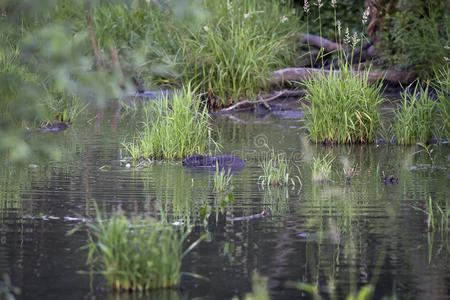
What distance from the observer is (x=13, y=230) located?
6.38 metres

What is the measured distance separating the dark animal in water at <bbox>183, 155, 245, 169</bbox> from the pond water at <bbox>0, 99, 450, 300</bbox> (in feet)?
0.71

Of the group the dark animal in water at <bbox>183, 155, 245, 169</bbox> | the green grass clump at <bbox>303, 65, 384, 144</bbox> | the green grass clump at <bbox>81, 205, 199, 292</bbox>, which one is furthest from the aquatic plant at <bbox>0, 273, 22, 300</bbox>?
the green grass clump at <bbox>303, 65, 384, 144</bbox>

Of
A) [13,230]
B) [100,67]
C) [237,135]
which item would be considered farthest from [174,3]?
[237,135]

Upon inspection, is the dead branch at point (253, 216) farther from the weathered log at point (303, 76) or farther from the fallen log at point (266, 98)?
the weathered log at point (303, 76)

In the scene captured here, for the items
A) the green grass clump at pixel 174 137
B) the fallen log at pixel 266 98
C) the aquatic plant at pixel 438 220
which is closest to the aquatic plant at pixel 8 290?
the aquatic plant at pixel 438 220

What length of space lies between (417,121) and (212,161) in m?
3.31

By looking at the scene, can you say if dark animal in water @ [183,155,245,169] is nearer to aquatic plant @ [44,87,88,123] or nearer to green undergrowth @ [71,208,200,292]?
aquatic plant @ [44,87,88,123]

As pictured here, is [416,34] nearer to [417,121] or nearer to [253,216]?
[417,121]

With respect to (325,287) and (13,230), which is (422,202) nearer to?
(325,287)

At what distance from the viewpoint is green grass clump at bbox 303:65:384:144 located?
11664mm

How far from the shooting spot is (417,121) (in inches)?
462

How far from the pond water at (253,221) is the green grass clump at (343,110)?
490 mm

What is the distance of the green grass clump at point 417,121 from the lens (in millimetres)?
11617

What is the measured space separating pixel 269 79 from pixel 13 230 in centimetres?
1107
